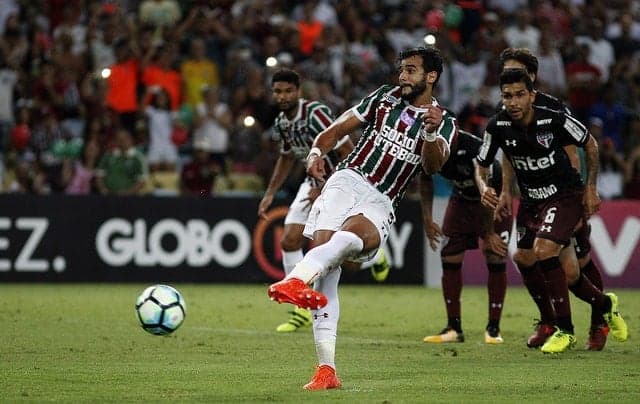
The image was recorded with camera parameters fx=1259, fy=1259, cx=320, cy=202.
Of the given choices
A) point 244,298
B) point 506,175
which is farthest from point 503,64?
point 244,298

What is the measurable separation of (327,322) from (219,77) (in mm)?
14124

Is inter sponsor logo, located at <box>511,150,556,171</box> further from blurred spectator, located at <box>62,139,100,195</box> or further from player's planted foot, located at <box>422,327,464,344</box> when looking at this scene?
blurred spectator, located at <box>62,139,100,195</box>

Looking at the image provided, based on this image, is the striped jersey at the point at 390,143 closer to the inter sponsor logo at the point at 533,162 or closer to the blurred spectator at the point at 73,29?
the inter sponsor logo at the point at 533,162

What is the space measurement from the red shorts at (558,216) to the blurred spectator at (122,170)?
10.0m

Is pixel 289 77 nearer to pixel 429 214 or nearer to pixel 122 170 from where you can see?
pixel 429 214

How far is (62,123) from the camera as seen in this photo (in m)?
20.7

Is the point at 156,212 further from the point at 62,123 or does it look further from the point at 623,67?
the point at 623,67

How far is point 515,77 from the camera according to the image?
1030 centimetres

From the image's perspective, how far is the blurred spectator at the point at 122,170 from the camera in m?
19.8

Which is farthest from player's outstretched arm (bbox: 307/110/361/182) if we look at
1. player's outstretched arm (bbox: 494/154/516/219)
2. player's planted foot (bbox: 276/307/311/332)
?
player's planted foot (bbox: 276/307/311/332)

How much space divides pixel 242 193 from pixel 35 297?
14.7ft

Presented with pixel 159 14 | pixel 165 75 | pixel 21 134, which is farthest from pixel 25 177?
pixel 159 14

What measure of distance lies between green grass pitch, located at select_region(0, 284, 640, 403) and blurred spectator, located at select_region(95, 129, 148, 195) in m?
3.57

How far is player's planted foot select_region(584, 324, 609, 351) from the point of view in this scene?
11.2 m
